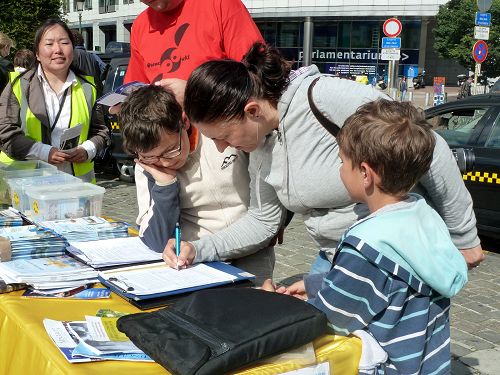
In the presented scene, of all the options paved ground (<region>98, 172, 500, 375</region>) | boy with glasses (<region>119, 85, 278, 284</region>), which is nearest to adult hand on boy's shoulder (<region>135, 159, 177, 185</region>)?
boy with glasses (<region>119, 85, 278, 284</region>)

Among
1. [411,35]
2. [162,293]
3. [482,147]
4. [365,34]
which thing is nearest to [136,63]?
[162,293]

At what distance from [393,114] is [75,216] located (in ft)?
6.05

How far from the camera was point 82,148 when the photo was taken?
3.91 m

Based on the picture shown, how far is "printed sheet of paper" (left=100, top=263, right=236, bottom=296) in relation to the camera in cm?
204

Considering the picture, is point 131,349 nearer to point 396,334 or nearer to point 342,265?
point 342,265

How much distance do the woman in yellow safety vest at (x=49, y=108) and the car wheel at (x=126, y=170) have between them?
17.6ft

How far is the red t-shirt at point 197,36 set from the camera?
114 inches

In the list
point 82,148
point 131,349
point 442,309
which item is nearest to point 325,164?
point 442,309

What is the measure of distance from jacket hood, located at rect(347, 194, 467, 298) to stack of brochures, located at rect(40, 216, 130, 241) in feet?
4.50

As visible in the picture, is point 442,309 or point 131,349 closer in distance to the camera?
point 131,349

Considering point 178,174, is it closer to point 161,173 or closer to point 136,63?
point 161,173

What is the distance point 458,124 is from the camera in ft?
22.3

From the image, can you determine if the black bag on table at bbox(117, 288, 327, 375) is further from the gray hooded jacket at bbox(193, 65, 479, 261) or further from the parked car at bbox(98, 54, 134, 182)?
the parked car at bbox(98, 54, 134, 182)

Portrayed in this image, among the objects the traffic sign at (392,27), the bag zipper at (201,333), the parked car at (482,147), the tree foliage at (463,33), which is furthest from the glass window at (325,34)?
the bag zipper at (201,333)
